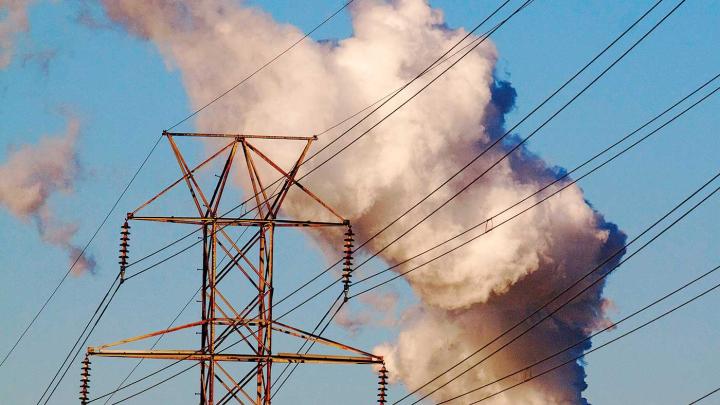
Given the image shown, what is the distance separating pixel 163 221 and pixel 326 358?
8577 mm

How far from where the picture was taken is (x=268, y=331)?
78.5m

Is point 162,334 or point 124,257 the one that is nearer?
point 162,334

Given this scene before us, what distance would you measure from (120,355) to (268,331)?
6084mm

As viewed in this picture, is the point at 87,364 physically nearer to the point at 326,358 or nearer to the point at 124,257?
the point at 124,257

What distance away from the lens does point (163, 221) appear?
79.6 m

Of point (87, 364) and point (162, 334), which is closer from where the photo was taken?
point (162, 334)

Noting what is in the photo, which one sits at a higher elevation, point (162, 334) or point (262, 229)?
point (262, 229)

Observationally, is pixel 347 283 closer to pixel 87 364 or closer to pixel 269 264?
pixel 269 264

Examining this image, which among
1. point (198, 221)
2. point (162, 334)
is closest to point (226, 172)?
point (198, 221)

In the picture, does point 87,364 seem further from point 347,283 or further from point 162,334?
point 347,283

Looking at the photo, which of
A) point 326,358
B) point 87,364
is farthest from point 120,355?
point 326,358

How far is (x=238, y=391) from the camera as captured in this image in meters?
78.7

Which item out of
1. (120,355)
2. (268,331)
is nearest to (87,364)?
(120,355)

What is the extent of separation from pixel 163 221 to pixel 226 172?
3.20 meters
